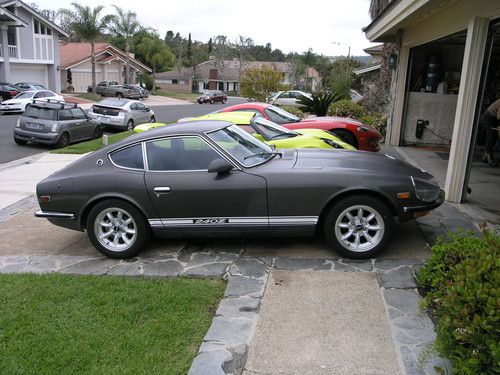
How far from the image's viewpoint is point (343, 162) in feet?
17.5

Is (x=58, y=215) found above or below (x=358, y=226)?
below

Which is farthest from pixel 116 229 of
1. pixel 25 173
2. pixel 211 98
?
pixel 211 98

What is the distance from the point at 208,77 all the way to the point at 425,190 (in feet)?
272

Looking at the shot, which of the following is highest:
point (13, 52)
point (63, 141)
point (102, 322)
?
point (13, 52)

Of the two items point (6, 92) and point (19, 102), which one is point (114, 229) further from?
point (6, 92)

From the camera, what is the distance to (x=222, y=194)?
16.6ft

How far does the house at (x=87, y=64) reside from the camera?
5184cm

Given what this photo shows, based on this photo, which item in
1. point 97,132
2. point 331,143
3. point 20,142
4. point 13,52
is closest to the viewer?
point 331,143

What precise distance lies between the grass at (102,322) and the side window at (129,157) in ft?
4.21

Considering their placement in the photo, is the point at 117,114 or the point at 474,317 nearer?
the point at 474,317

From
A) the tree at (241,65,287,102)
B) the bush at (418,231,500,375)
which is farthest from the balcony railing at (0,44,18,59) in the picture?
the bush at (418,231,500,375)

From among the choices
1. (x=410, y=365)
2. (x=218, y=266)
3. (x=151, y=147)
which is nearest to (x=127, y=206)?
(x=151, y=147)

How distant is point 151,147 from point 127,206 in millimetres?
724

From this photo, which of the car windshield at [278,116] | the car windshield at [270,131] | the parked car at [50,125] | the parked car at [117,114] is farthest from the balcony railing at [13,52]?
the car windshield at [270,131]
